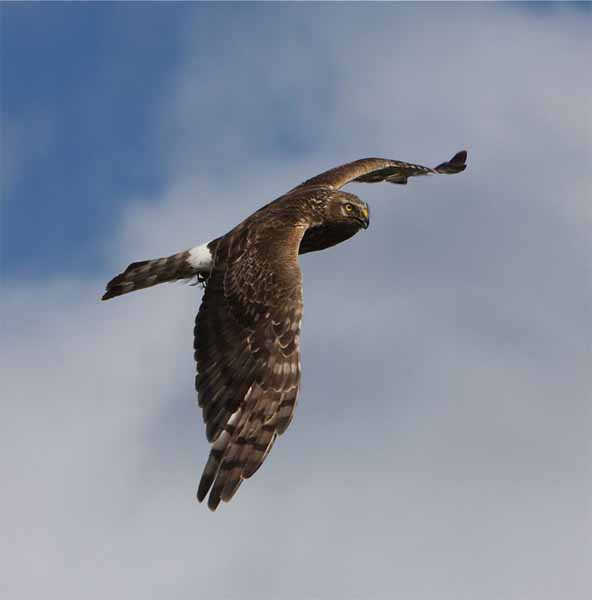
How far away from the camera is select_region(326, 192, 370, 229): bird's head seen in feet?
53.2

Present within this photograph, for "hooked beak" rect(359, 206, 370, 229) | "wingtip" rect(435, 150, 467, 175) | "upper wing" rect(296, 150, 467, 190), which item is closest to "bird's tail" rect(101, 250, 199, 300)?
"hooked beak" rect(359, 206, 370, 229)

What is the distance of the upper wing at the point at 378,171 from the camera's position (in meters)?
18.3

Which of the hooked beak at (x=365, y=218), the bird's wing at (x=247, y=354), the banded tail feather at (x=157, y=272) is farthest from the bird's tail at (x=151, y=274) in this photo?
the hooked beak at (x=365, y=218)

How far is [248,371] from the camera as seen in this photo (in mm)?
13523

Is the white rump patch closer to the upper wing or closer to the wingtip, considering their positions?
the upper wing

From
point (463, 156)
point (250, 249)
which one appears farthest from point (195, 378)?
point (463, 156)

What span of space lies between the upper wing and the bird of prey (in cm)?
154

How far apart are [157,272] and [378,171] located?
5.53m

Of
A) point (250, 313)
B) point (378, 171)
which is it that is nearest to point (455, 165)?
point (378, 171)

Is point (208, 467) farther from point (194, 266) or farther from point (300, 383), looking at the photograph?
point (194, 266)

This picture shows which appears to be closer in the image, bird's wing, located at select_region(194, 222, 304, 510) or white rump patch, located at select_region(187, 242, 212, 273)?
bird's wing, located at select_region(194, 222, 304, 510)

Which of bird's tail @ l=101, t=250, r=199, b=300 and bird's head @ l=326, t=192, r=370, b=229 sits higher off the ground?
bird's head @ l=326, t=192, r=370, b=229

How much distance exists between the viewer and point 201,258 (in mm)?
15609

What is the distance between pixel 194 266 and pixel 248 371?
2.60 meters
